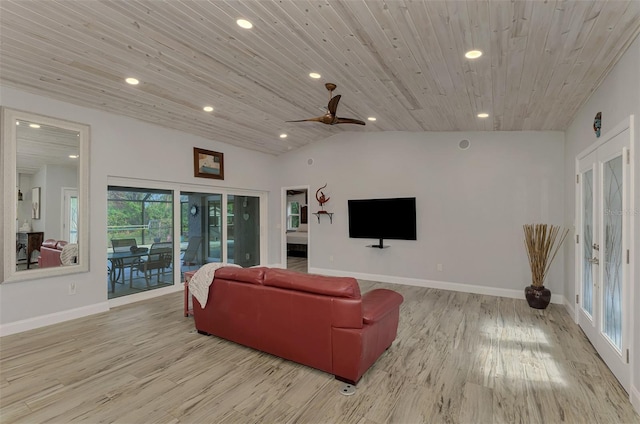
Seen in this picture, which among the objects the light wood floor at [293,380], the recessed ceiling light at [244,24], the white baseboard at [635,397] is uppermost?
the recessed ceiling light at [244,24]

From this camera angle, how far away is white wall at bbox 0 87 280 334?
3688 millimetres

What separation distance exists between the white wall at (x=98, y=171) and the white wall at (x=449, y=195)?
2.94 m

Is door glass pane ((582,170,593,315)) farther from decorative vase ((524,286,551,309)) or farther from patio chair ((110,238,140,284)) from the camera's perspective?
patio chair ((110,238,140,284))

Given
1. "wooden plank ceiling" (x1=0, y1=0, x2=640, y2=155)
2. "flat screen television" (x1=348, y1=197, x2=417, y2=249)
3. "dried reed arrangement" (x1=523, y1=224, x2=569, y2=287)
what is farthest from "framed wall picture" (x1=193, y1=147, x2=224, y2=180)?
"dried reed arrangement" (x1=523, y1=224, x2=569, y2=287)

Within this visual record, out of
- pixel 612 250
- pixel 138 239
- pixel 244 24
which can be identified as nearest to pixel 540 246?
pixel 612 250

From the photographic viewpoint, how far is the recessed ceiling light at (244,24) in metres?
2.51

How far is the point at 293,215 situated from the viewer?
36.2 feet

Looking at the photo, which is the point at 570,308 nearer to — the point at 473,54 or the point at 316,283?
the point at 473,54

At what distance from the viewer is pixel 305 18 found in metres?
2.42

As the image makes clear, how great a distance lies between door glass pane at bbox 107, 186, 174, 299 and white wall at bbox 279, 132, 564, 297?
3.14 metres

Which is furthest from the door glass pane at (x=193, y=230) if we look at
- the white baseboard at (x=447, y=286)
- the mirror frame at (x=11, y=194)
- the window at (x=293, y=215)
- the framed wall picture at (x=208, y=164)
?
the window at (x=293, y=215)

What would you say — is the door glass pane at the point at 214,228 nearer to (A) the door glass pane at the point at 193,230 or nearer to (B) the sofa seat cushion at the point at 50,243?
(A) the door glass pane at the point at 193,230

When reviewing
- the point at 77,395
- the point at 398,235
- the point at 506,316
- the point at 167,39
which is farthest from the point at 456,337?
the point at 167,39

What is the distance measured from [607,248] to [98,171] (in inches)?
239
